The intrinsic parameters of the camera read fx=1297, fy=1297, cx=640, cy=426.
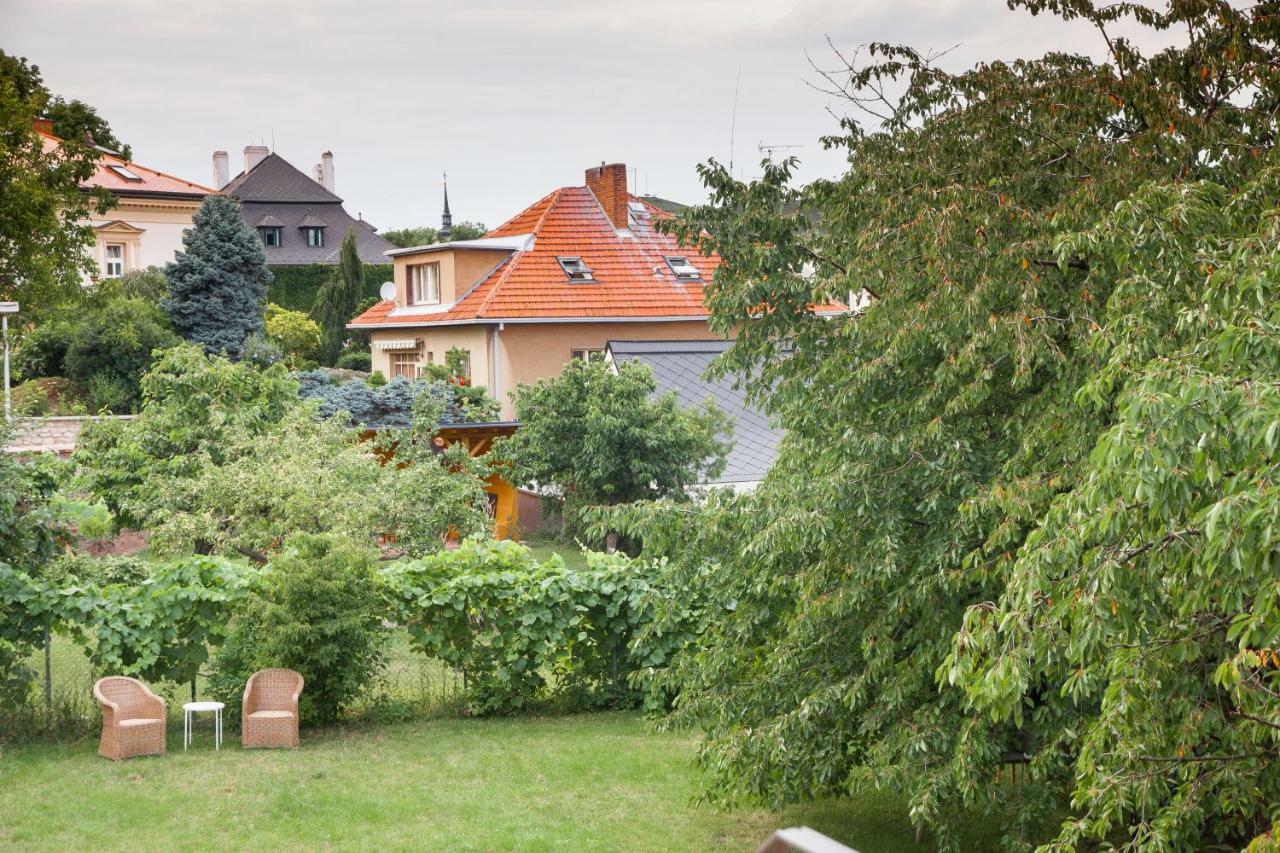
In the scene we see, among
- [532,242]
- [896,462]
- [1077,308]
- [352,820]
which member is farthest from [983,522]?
[532,242]

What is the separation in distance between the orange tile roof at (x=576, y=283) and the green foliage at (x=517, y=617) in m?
25.1

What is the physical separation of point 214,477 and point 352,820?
9.70 metres

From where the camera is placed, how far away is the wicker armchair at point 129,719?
1302cm

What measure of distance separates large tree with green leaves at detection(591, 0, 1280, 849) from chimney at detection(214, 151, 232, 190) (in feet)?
276

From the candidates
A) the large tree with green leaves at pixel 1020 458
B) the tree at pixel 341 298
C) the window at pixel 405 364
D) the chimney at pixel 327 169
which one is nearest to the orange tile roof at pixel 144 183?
the tree at pixel 341 298

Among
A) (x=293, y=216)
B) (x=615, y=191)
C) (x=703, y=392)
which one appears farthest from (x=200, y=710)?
(x=293, y=216)

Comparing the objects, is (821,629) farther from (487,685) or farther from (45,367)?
(45,367)

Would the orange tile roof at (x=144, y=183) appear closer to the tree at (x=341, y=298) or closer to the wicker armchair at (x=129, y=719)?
the tree at (x=341, y=298)

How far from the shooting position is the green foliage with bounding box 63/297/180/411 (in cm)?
4112

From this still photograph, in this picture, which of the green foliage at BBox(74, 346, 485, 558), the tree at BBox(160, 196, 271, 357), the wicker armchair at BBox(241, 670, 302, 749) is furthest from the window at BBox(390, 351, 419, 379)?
the wicker armchair at BBox(241, 670, 302, 749)

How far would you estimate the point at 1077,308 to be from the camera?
331 inches

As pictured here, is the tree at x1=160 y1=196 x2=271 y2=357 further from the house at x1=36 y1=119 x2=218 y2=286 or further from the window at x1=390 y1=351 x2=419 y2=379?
the house at x1=36 y1=119 x2=218 y2=286

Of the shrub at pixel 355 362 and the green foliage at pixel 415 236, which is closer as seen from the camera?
the shrub at pixel 355 362

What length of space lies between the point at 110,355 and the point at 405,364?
31.7ft
